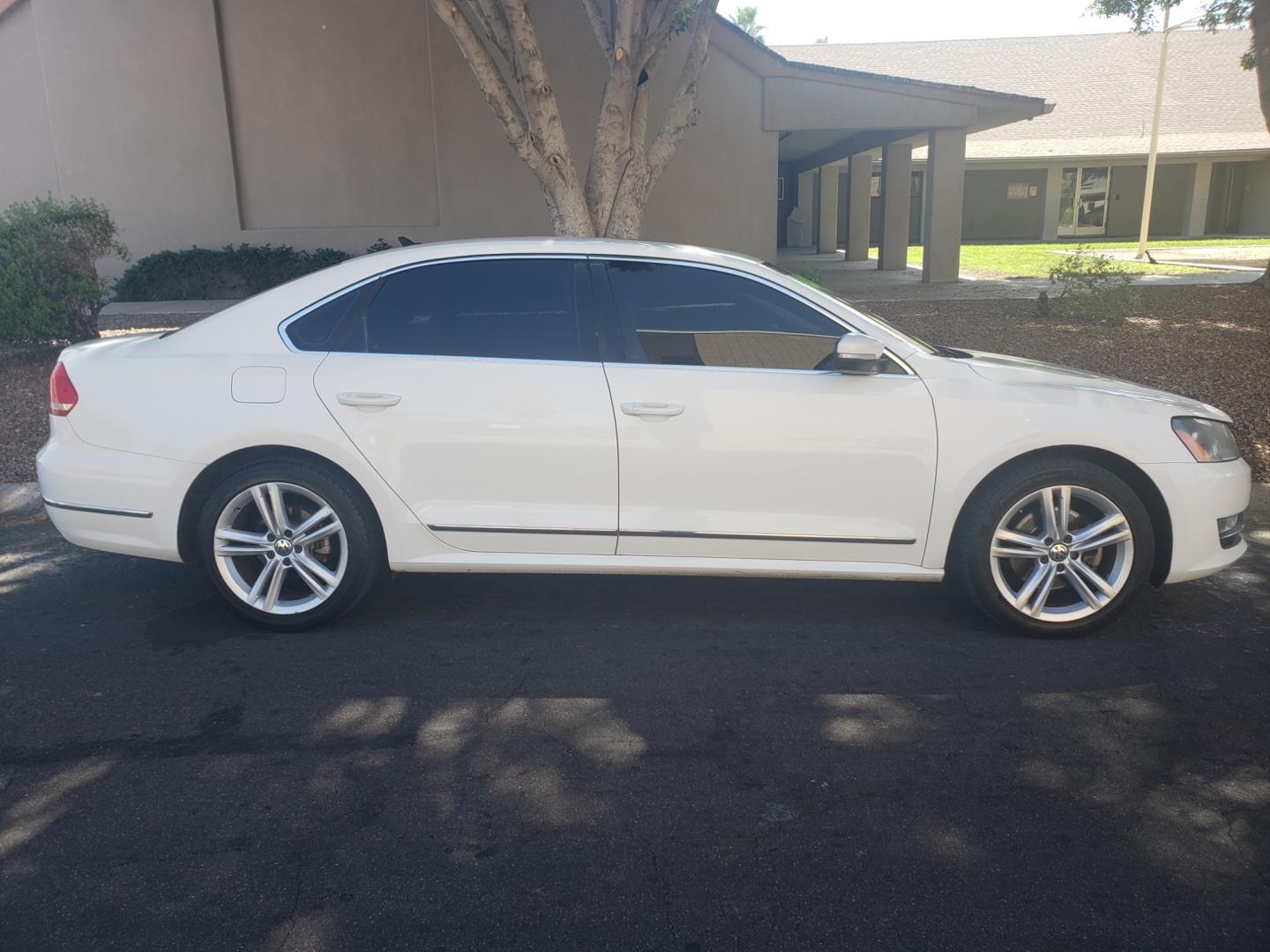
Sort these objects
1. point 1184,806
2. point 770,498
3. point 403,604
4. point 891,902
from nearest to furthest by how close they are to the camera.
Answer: point 891,902, point 1184,806, point 770,498, point 403,604

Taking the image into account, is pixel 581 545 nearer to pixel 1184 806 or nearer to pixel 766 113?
pixel 1184 806

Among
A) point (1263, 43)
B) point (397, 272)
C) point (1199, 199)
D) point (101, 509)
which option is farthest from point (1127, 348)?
point (1199, 199)

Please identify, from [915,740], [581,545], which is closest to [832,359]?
[581,545]

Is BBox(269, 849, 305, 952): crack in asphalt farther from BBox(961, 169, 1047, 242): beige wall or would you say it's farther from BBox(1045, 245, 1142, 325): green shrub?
BBox(961, 169, 1047, 242): beige wall

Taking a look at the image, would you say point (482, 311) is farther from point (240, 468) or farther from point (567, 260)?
point (240, 468)

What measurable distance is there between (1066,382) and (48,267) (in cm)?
920

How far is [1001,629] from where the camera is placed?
15.5 feet

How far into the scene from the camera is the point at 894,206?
74.9ft

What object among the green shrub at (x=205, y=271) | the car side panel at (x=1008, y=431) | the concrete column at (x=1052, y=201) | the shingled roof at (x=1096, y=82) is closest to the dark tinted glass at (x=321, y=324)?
Result: the car side panel at (x=1008, y=431)

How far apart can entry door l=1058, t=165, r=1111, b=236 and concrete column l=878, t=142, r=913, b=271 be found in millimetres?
13650

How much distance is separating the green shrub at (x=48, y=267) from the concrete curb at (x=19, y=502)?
10.8 ft

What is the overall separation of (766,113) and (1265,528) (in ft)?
41.8

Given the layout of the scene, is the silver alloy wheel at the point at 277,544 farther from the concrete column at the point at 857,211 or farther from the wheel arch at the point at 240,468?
the concrete column at the point at 857,211

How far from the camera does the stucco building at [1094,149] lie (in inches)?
1276
